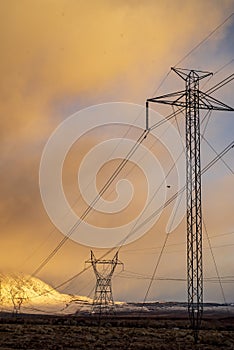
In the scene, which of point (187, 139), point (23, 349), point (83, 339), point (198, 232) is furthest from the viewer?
point (83, 339)

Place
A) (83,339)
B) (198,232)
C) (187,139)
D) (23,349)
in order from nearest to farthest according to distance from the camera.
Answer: (23,349) < (198,232) < (187,139) < (83,339)

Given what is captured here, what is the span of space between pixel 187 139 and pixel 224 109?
4444mm

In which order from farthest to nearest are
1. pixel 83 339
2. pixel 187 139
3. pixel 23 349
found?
pixel 83 339 → pixel 187 139 → pixel 23 349

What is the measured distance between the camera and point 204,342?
162 feet

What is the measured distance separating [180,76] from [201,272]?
17853mm

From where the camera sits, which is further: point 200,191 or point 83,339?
point 83,339

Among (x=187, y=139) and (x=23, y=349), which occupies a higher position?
(x=187, y=139)

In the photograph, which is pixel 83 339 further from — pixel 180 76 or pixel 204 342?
pixel 180 76

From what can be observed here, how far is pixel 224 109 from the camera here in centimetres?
4850

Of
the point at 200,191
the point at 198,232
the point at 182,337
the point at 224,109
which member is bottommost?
the point at 182,337

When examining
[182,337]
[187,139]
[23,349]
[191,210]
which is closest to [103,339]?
[182,337]

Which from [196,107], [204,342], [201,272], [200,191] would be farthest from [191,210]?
[204,342]

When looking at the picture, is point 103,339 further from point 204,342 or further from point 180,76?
point 180,76

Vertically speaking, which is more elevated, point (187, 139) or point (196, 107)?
point (196, 107)
